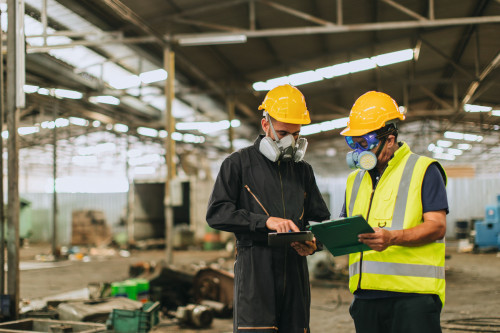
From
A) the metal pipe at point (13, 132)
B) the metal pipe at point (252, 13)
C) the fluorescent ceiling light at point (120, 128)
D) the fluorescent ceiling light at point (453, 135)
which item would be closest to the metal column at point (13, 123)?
the metal pipe at point (13, 132)

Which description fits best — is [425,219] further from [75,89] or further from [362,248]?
[75,89]

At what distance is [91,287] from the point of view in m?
8.48

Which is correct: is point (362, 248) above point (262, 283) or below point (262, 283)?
above

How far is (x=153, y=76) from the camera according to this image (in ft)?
49.1

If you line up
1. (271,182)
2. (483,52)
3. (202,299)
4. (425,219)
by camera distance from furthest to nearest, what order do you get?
(483,52) < (202,299) < (271,182) < (425,219)

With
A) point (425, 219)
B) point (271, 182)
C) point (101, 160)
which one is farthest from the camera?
point (101, 160)

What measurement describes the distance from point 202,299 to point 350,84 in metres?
9.86

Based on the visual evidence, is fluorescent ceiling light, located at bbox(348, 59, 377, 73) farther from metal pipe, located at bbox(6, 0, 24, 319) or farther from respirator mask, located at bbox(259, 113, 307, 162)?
respirator mask, located at bbox(259, 113, 307, 162)

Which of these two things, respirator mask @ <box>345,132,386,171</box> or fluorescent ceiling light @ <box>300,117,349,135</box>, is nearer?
respirator mask @ <box>345,132,386,171</box>

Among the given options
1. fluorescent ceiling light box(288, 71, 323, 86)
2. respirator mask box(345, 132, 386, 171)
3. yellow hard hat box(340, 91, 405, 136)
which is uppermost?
fluorescent ceiling light box(288, 71, 323, 86)

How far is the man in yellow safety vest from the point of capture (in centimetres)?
255

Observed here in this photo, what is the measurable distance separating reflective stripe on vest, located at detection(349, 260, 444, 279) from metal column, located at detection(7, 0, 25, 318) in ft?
15.5

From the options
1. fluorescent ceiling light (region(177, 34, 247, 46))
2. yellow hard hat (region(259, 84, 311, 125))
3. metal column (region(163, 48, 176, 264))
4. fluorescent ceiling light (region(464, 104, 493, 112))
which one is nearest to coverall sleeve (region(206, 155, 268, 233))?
yellow hard hat (region(259, 84, 311, 125))

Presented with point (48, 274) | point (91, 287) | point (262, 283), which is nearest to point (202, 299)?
point (91, 287)
